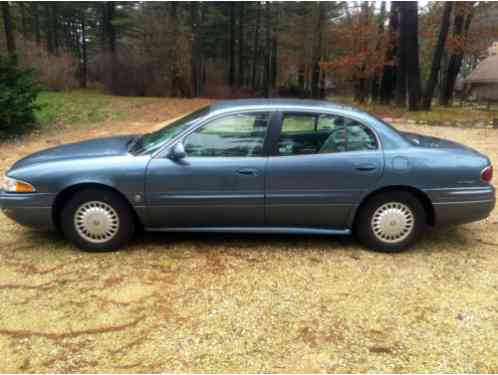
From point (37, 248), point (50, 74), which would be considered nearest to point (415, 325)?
point (37, 248)

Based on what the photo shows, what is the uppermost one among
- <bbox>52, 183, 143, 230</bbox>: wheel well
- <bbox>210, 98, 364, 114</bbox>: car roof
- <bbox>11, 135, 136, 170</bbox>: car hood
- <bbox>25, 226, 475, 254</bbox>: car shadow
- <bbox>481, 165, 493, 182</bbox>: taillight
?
<bbox>210, 98, 364, 114</bbox>: car roof

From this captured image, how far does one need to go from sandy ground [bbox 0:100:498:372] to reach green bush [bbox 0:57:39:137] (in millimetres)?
6430

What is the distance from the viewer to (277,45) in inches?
1431

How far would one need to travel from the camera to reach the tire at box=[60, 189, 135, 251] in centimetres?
379

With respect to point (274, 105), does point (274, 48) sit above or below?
above

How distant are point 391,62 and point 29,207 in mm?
21907

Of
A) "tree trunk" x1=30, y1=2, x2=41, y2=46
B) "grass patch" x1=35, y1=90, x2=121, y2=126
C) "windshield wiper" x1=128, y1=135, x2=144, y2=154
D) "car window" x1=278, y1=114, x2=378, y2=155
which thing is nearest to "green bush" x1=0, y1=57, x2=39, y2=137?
"grass patch" x1=35, y1=90, x2=121, y2=126

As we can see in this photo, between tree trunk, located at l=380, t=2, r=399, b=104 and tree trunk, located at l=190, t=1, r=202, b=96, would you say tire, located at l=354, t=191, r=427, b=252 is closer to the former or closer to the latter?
tree trunk, located at l=380, t=2, r=399, b=104

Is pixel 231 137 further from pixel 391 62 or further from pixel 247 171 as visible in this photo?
pixel 391 62

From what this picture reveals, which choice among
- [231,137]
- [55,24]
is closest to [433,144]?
[231,137]

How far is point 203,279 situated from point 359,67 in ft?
70.8

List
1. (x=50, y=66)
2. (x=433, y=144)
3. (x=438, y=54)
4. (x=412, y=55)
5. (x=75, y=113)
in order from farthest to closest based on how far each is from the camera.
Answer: (x=50, y=66) → (x=438, y=54) → (x=412, y=55) → (x=75, y=113) → (x=433, y=144)

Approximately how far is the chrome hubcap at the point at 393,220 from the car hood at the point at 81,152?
2545mm

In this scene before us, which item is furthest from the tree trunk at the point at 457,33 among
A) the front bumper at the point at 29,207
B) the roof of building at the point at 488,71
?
the front bumper at the point at 29,207
